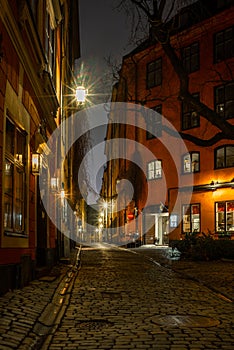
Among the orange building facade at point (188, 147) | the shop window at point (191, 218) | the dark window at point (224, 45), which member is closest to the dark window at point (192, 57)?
the orange building facade at point (188, 147)

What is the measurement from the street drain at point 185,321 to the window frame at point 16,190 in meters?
3.37

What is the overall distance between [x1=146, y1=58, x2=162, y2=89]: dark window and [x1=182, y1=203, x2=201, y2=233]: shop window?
10063 millimetres

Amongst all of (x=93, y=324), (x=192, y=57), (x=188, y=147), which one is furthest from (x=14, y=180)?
(x=192, y=57)

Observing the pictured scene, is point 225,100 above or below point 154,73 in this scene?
below

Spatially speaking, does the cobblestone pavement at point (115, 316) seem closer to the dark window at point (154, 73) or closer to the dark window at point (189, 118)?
the dark window at point (189, 118)

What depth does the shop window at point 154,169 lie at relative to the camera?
1551 inches

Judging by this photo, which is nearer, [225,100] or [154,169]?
[225,100]

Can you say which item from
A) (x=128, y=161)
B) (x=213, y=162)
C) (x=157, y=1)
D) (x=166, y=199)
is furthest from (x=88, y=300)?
(x=128, y=161)

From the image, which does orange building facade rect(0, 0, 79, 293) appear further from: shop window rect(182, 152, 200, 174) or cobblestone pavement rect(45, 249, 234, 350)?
shop window rect(182, 152, 200, 174)

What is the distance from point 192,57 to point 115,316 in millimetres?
31171

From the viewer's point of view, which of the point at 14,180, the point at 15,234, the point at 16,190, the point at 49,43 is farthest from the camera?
the point at 49,43

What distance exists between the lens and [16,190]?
35.9 feet

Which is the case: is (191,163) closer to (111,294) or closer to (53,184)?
(53,184)

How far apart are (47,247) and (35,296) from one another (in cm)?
623
